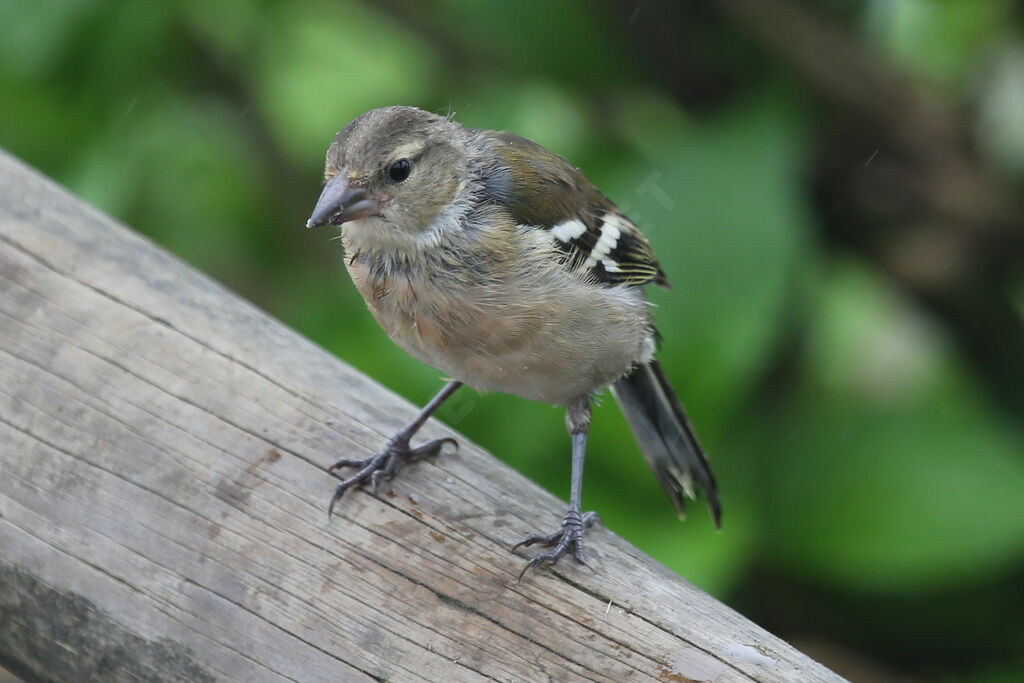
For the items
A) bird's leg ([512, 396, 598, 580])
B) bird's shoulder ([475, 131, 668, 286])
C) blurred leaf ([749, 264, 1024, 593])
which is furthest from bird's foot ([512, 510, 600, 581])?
blurred leaf ([749, 264, 1024, 593])

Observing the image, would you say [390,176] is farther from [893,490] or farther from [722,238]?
[893,490]

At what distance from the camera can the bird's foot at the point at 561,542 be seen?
2.48m

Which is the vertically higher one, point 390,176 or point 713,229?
point 713,229

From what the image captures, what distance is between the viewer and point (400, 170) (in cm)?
286

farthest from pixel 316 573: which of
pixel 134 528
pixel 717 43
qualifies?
pixel 717 43

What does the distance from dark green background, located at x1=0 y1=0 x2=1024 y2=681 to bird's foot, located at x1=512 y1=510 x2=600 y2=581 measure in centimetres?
129

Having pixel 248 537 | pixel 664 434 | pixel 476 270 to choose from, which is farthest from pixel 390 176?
pixel 664 434

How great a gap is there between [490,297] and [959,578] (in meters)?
2.49

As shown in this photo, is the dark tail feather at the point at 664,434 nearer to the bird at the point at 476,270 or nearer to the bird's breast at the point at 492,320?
the bird at the point at 476,270

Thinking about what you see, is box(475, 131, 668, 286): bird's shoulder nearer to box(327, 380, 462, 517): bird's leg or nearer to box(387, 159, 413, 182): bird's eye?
box(387, 159, 413, 182): bird's eye

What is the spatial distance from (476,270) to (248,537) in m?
0.89

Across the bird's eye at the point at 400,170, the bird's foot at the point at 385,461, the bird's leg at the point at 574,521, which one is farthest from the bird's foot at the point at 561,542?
the bird's eye at the point at 400,170

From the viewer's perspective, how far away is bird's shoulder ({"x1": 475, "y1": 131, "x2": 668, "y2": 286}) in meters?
3.12

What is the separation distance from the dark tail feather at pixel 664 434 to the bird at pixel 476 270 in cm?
28
